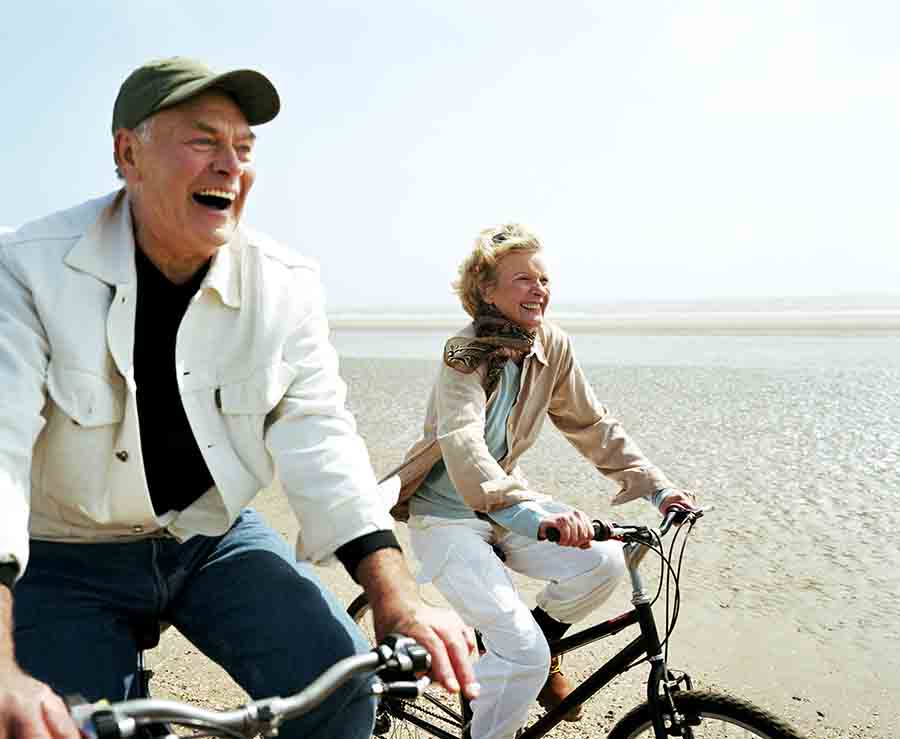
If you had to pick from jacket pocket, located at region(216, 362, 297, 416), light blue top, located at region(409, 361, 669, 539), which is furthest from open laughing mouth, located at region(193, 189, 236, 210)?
light blue top, located at region(409, 361, 669, 539)

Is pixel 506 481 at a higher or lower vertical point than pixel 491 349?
lower

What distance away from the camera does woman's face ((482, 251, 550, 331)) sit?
13.1 ft

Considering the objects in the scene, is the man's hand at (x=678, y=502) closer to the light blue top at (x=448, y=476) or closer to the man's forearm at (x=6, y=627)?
the light blue top at (x=448, y=476)

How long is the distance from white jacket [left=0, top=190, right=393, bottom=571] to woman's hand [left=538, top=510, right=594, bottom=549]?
91 cm

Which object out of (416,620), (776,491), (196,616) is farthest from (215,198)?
(776,491)

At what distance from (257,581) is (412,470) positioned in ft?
4.74

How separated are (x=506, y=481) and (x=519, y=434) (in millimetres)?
497

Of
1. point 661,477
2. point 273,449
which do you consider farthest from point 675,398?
point 273,449

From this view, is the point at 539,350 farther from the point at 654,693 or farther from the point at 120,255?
the point at 120,255

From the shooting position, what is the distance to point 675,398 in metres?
14.3

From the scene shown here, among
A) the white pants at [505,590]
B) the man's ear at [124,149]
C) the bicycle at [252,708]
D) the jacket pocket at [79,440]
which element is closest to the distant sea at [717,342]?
the white pants at [505,590]

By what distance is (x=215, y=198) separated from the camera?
268 cm

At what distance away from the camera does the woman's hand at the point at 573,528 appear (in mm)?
3176

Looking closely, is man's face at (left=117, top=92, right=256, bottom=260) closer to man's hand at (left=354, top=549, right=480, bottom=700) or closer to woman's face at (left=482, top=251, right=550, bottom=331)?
man's hand at (left=354, top=549, right=480, bottom=700)
